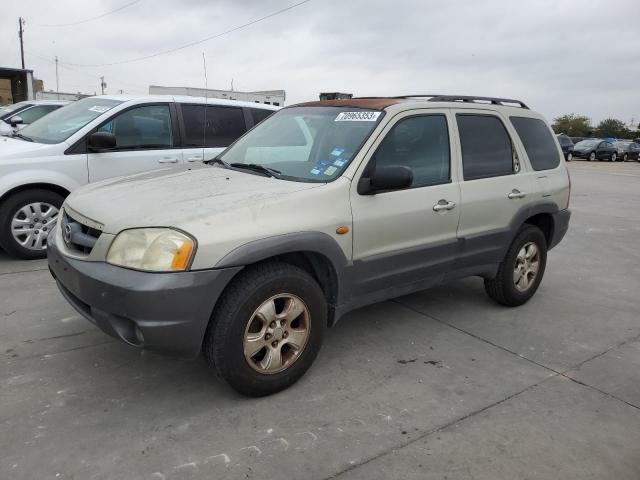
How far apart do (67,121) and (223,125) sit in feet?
5.82

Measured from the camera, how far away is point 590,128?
65.6 m

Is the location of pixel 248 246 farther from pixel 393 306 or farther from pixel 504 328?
pixel 504 328

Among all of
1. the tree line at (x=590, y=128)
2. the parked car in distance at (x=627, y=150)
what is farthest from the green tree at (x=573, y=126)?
the parked car in distance at (x=627, y=150)

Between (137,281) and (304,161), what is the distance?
1437 millimetres

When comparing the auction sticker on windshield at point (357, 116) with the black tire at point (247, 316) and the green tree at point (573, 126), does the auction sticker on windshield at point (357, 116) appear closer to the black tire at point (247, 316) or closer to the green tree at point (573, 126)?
the black tire at point (247, 316)

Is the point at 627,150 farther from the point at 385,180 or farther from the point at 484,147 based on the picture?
the point at 385,180

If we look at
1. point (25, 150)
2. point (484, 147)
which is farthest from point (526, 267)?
point (25, 150)

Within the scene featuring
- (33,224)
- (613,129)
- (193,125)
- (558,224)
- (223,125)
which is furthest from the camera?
(613,129)

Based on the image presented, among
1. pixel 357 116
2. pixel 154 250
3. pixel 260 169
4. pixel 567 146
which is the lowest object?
pixel 154 250

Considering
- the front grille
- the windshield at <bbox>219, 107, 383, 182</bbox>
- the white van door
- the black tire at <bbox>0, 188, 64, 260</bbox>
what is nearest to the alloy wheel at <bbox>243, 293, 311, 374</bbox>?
the windshield at <bbox>219, 107, 383, 182</bbox>

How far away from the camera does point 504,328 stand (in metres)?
4.32

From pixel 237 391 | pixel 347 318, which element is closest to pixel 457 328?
pixel 347 318

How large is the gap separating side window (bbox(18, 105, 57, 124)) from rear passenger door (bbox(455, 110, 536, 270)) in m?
10.1

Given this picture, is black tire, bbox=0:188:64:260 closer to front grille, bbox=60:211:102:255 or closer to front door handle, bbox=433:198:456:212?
A: front grille, bbox=60:211:102:255
